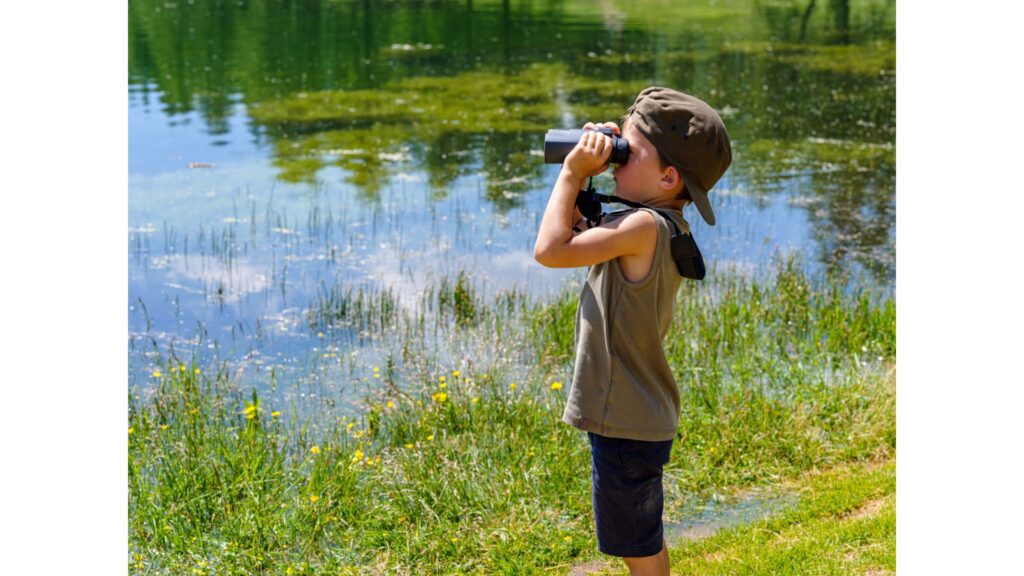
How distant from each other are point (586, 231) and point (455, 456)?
6.82ft

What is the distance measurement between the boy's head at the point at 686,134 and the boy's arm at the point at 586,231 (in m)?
0.13

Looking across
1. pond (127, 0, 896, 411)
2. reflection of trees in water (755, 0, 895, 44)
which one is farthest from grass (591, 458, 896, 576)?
reflection of trees in water (755, 0, 895, 44)

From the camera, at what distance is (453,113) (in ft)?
43.7

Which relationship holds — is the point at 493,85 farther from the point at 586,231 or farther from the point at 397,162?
the point at 586,231

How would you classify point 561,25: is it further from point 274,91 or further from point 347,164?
point 347,164

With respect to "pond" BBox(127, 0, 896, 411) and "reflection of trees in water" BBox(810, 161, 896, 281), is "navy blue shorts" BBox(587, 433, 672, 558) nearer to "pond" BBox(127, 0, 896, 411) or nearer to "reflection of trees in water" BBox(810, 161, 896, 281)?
"pond" BBox(127, 0, 896, 411)

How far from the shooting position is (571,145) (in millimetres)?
2973

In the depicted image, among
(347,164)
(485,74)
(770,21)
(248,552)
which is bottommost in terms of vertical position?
(248,552)

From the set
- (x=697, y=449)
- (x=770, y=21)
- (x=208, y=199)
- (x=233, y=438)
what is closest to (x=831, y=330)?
(x=697, y=449)

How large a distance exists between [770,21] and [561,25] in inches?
176

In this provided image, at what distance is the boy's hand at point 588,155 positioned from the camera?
2.89 m

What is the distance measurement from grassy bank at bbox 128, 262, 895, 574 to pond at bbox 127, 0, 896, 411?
0.73 meters

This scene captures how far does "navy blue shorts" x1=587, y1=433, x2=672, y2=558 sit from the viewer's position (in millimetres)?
2984

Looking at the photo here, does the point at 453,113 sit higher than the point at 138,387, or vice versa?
the point at 453,113
